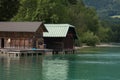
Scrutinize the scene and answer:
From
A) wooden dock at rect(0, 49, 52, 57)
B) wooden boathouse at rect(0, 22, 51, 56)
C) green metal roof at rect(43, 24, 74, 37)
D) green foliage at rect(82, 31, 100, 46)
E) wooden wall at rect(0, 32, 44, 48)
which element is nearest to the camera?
wooden dock at rect(0, 49, 52, 57)

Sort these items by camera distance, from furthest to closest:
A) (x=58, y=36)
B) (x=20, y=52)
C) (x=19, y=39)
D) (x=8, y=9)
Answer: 1. (x=8, y=9)
2. (x=58, y=36)
3. (x=19, y=39)
4. (x=20, y=52)

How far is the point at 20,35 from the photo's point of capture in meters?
78.6

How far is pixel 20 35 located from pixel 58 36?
8813 mm

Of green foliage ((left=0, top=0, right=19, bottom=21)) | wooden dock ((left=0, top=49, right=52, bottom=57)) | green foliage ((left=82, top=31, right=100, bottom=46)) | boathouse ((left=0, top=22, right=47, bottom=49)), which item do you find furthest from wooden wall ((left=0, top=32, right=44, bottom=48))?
green foliage ((left=82, top=31, right=100, bottom=46))

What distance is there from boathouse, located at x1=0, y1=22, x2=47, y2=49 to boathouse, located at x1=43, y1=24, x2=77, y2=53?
496 cm

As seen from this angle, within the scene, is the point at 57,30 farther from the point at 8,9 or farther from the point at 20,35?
the point at 8,9

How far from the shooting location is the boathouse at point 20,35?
77537 millimetres

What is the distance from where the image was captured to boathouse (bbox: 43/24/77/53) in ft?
278

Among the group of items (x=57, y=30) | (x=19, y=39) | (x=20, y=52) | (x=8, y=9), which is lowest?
(x=20, y=52)

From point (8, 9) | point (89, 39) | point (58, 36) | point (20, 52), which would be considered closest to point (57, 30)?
point (58, 36)

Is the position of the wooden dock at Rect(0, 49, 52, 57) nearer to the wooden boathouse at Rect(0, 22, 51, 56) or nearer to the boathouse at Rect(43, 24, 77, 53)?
the wooden boathouse at Rect(0, 22, 51, 56)

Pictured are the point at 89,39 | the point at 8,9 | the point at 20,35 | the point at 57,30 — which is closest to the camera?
the point at 20,35

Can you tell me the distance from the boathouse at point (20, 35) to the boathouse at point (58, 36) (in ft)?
16.3

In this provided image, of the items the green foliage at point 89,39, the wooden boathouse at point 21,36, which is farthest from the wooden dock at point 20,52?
the green foliage at point 89,39
